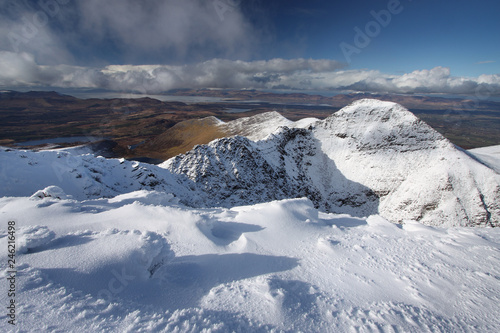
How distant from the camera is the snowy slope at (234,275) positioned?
233 inches

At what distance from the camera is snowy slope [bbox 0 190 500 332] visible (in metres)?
5.91

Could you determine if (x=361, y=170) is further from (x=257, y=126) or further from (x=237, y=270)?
(x=257, y=126)

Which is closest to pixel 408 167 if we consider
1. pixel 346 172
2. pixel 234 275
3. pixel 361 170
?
pixel 361 170

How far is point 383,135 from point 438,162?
54.5 feet

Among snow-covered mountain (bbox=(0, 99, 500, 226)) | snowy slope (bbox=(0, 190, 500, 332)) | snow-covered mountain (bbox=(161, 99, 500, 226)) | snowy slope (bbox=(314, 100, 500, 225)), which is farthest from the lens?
snow-covered mountain (bbox=(161, 99, 500, 226))

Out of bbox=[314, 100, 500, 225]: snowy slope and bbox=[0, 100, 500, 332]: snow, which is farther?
bbox=[314, 100, 500, 225]: snowy slope

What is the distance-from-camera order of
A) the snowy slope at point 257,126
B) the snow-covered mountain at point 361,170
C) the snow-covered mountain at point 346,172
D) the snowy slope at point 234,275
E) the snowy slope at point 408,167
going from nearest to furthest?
the snowy slope at point 234,275
the snow-covered mountain at point 346,172
the snowy slope at point 408,167
the snow-covered mountain at point 361,170
the snowy slope at point 257,126

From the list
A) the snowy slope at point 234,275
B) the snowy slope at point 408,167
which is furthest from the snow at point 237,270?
the snowy slope at point 408,167

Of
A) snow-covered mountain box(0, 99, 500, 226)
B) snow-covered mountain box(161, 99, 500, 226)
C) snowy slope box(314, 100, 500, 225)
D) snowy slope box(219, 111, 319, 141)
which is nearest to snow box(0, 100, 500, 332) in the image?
snow-covered mountain box(0, 99, 500, 226)

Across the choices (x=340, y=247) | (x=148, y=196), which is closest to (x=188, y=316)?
(x=340, y=247)

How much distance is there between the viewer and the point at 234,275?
829cm

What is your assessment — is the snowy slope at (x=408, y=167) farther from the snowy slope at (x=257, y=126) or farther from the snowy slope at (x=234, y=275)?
the snowy slope at (x=234, y=275)

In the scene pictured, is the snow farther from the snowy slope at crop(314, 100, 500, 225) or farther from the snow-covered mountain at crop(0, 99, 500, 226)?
the snowy slope at crop(314, 100, 500, 225)

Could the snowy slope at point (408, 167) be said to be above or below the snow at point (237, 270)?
below
